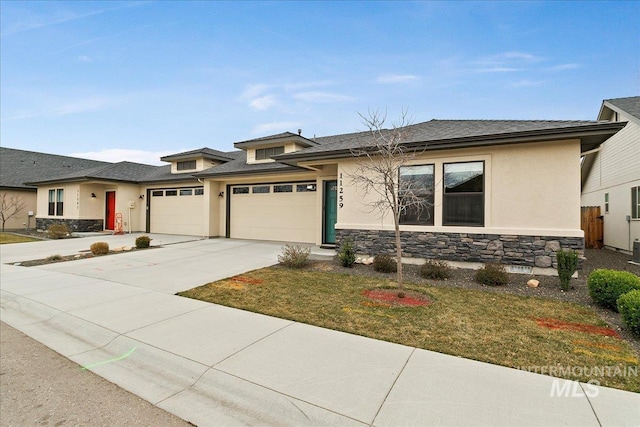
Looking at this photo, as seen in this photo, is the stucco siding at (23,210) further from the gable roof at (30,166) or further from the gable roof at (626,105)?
the gable roof at (626,105)

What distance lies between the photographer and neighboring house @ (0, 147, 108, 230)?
2145 cm

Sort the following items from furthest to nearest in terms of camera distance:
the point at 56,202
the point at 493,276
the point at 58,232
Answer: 1. the point at 56,202
2. the point at 58,232
3. the point at 493,276

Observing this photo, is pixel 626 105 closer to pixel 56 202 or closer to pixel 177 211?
pixel 177 211

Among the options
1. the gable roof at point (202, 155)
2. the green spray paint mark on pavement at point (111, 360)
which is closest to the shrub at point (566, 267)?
the green spray paint mark on pavement at point (111, 360)

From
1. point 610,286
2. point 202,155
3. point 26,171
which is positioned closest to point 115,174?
point 202,155

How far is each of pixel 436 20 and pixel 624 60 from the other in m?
10.1

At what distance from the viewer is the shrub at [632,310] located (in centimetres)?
367

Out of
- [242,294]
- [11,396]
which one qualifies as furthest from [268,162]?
[11,396]

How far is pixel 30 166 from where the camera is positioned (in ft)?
78.8

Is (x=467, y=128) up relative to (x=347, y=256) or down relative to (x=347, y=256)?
up

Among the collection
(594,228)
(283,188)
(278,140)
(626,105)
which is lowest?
(594,228)

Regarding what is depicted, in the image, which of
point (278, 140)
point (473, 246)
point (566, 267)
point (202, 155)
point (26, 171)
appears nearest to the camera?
point (566, 267)

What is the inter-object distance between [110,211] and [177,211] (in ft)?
17.9

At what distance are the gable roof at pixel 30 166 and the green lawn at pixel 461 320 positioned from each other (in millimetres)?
25126
